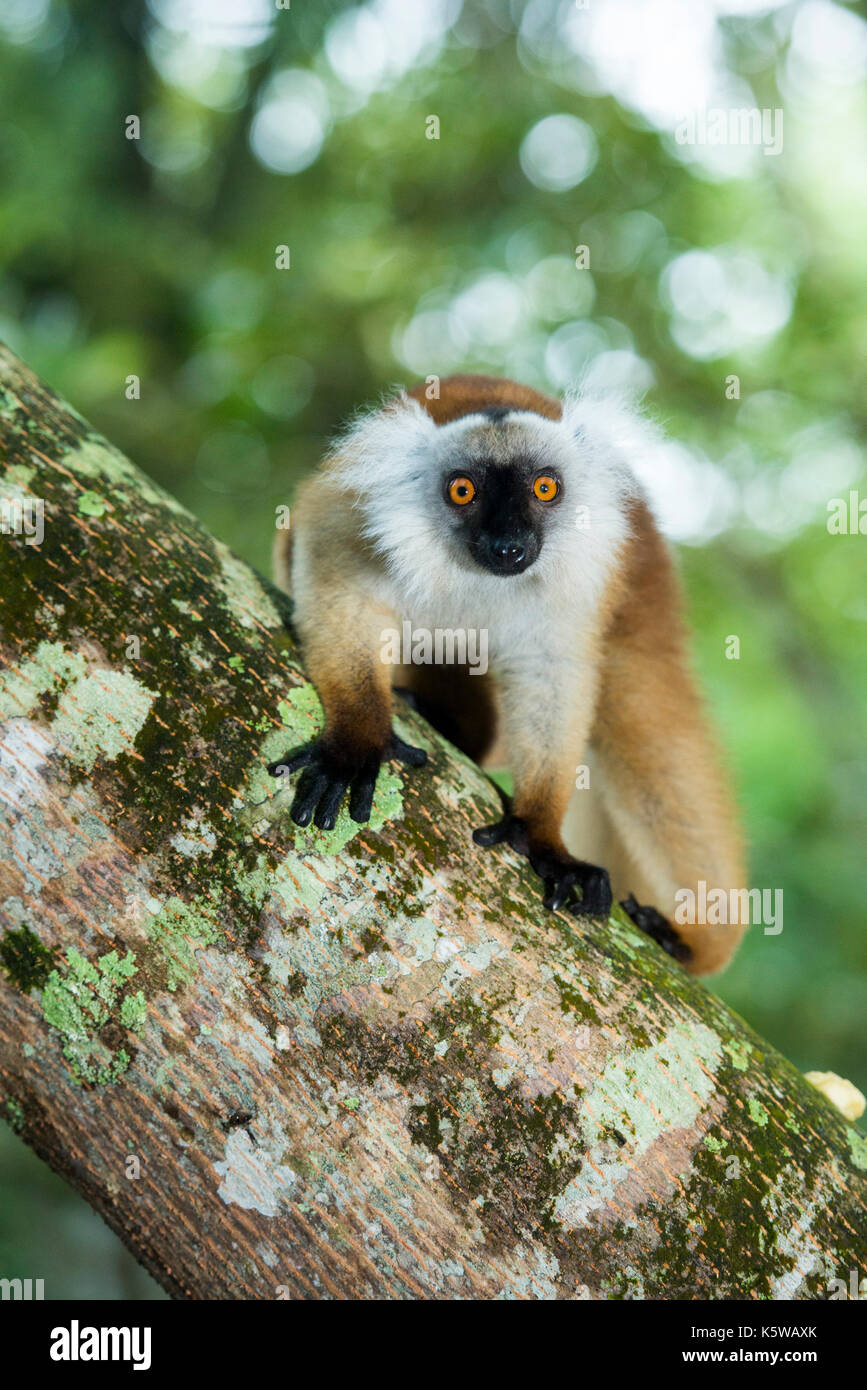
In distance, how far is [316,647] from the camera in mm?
3330

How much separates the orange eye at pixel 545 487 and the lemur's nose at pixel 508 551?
0.35 meters

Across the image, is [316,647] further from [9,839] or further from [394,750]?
[9,839]

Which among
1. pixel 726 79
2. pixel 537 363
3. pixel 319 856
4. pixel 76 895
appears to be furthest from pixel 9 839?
pixel 726 79

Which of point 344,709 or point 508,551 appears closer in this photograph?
point 344,709

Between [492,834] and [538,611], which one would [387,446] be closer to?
[538,611]

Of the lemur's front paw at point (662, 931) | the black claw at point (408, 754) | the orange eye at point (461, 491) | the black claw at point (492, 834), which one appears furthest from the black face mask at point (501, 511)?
the lemur's front paw at point (662, 931)

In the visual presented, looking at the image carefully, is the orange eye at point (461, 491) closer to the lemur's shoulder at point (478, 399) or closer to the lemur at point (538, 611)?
the lemur at point (538, 611)

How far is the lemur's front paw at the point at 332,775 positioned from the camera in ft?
8.87

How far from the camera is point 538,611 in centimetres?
400

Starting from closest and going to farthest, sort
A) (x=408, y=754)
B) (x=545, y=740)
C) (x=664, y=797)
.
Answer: (x=408, y=754) → (x=545, y=740) → (x=664, y=797)

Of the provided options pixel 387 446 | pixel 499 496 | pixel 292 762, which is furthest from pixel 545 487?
pixel 292 762

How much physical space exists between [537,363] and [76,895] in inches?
254

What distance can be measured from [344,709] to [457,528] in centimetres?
123

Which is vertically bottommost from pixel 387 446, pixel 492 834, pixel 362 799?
pixel 492 834
